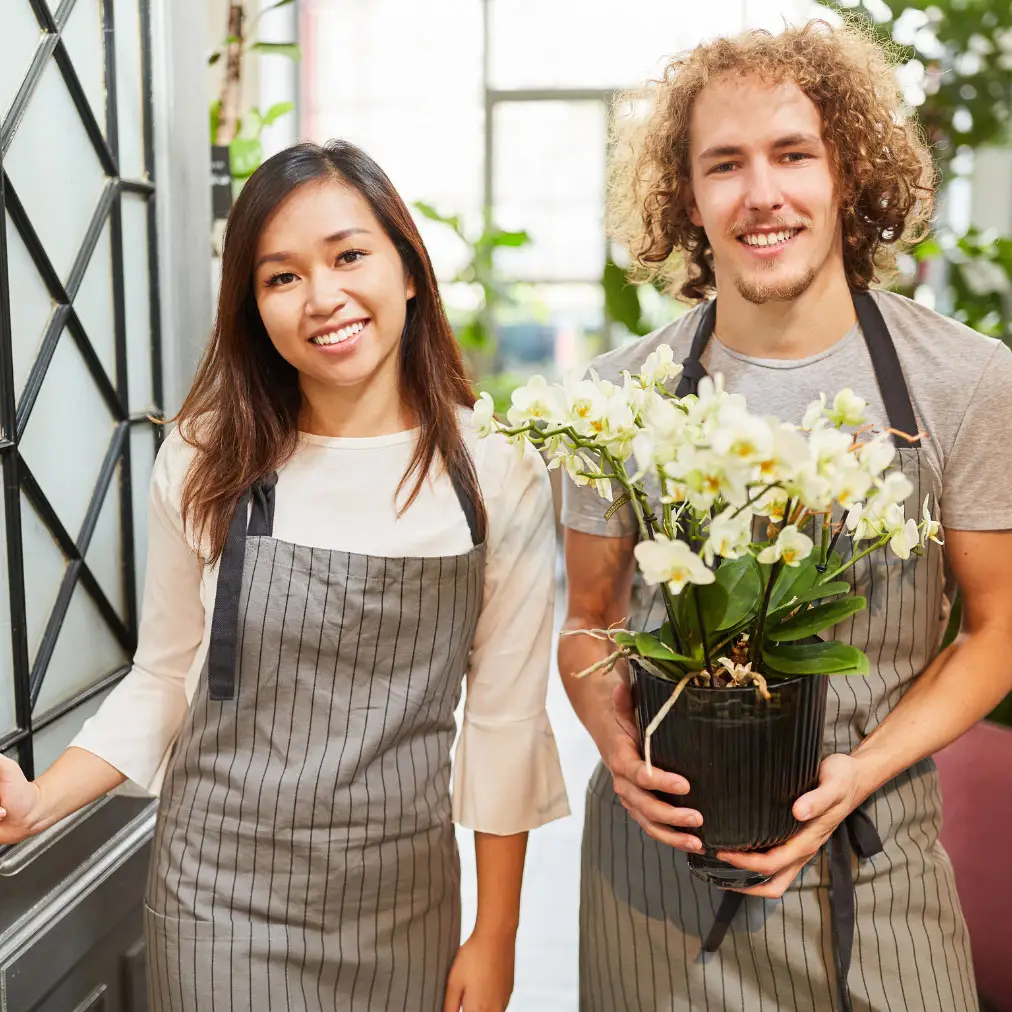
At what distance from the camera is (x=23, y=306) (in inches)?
60.2

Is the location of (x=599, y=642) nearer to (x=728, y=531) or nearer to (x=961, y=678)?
(x=961, y=678)

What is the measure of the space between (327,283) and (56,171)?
0.57 meters

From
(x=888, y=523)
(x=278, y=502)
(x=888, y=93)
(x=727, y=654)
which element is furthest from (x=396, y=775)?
(x=888, y=93)

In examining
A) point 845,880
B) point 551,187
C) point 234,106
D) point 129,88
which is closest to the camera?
point 845,880

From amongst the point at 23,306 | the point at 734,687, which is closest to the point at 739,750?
the point at 734,687

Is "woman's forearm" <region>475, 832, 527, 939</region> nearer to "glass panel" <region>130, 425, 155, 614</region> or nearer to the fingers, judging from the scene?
the fingers

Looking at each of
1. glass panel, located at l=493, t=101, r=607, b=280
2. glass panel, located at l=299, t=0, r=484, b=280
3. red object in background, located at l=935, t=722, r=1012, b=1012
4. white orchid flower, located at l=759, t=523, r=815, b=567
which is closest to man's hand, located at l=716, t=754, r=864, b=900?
white orchid flower, located at l=759, t=523, r=815, b=567

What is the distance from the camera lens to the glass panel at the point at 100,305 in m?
1.71

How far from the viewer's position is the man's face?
137cm

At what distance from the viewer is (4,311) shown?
4.77 feet

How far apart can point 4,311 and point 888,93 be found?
1.23m

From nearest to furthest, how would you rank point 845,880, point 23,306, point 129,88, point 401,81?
point 845,880 → point 23,306 → point 129,88 → point 401,81

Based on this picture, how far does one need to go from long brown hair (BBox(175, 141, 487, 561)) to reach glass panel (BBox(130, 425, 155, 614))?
0.44 m

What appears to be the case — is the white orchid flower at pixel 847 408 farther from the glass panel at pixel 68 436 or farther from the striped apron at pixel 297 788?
the glass panel at pixel 68 436
